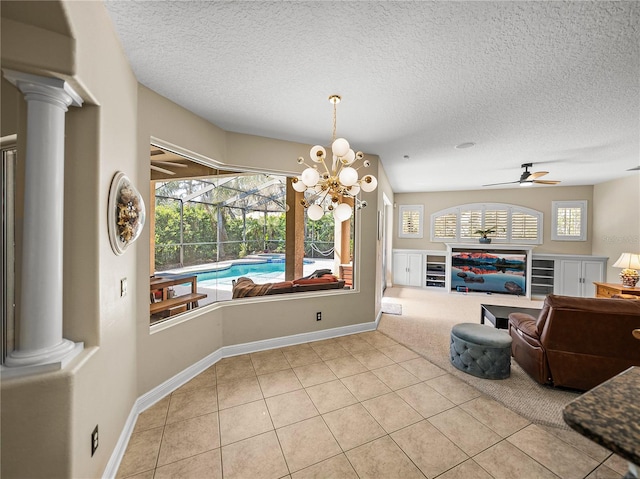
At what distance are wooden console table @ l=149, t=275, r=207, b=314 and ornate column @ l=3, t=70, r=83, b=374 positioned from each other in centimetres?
112

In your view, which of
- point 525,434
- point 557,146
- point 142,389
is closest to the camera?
point 525,434

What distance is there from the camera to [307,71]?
6.42 feet

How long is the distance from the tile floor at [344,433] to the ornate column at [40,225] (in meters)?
1.06

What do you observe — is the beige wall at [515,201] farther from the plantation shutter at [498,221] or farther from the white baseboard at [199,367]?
the white baseboard at [199,367]

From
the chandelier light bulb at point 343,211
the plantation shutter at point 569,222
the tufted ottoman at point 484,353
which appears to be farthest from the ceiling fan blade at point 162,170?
the plantation shutter at point 569,222

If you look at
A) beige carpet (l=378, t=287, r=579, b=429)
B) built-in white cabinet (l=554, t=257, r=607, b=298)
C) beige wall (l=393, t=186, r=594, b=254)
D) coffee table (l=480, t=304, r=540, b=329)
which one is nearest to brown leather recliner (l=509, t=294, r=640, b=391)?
beige carpet (l=378, t=287, r=579, b=429)

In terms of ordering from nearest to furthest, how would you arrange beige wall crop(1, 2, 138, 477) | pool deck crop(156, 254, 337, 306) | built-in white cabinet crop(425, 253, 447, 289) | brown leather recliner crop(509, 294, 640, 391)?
beige wall crop(1, 2, 138, 477) < brown leather recliner crop(509, 294, 640, 391) < pool deck crop(156, 254, 337, 306) < built-in white cabinet crop(425, 253, 447, 289)

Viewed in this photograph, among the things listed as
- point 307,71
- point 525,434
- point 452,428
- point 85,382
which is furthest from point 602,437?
point 307,71

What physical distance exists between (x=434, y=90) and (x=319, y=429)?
9.75 ft

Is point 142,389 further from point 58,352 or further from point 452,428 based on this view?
point 452,428

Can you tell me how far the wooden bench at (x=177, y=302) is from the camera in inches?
95.8

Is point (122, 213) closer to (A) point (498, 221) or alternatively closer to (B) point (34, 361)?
(B) point (34, 361)

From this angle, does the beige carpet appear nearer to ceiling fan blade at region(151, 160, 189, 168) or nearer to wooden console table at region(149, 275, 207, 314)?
wooden console table at region(149, 275, 207, 314)

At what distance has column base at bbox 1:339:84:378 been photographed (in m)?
1.16
